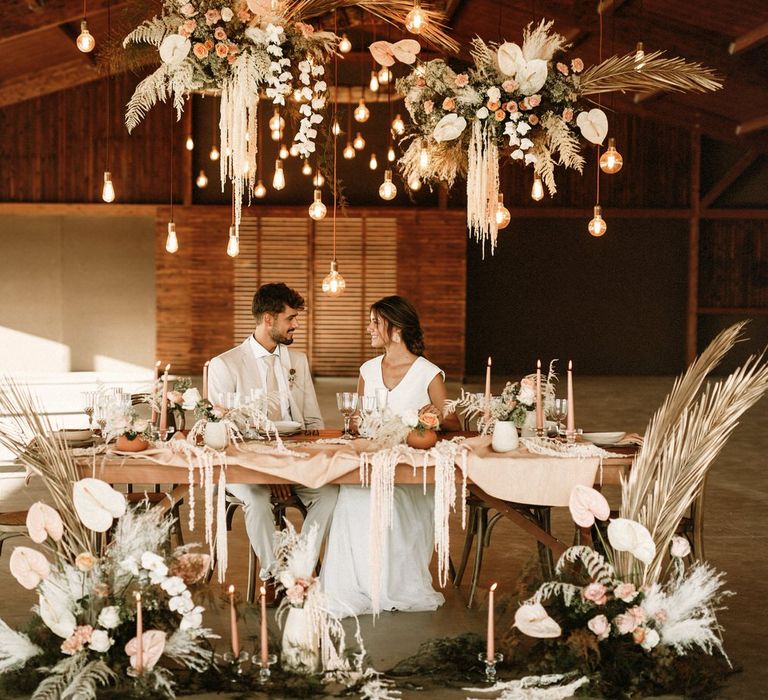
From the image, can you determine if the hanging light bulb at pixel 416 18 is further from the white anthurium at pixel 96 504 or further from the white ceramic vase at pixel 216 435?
the white anthurium at pixel 96 504

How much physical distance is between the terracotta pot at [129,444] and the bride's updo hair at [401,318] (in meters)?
1.36

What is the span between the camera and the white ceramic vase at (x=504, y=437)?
13.0ft

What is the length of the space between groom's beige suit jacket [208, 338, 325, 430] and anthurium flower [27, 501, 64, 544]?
1.33m

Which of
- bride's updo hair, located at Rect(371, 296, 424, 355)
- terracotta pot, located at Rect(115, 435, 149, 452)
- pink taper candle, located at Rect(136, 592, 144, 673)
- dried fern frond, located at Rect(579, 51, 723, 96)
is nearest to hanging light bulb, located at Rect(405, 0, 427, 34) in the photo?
dried fern frond, located at Rect(579, 51, 723, 96)

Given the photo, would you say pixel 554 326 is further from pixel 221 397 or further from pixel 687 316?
pixel 221 397

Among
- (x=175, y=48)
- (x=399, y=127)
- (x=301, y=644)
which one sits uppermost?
(x=175, y=48)

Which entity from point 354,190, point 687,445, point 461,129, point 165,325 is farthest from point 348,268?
point 687,445

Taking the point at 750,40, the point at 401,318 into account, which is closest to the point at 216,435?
the point at 401,318

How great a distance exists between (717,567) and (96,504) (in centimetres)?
Result: 317

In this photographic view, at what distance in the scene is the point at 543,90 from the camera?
4352 millimetres

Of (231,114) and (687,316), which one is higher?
(231,114)

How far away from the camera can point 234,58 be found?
4191 millimetres

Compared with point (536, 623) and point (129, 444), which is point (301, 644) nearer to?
point (536, 623)

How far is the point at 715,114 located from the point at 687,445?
11054 millimetres
